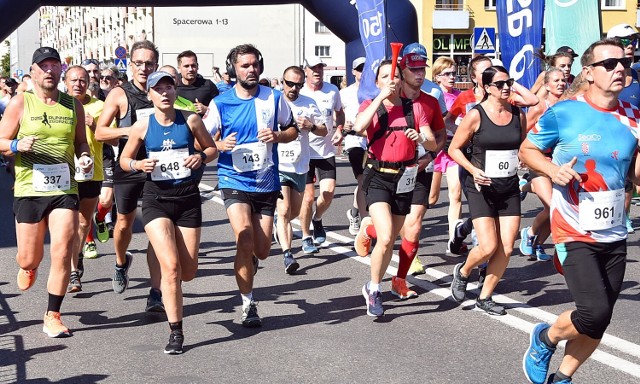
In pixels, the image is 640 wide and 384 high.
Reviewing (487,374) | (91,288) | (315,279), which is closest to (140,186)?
Result: (91,288)

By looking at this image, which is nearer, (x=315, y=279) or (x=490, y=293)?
(x=490, y=293)

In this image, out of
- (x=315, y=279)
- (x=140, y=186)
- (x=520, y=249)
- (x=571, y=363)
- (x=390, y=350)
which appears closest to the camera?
(x=571, y=363)

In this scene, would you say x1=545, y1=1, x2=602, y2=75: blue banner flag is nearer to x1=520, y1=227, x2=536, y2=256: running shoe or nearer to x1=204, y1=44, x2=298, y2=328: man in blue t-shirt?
x1=520, y1=227, x2=536, y2=256: running shoe

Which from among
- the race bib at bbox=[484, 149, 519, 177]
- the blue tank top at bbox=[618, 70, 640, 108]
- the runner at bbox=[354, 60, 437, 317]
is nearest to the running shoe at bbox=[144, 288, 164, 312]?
the runner at bbox=[354, 60, 437, 317]

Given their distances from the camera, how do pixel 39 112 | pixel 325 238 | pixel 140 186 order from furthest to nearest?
pixel 325 238 → pixel 140 186 → pixel 39 112

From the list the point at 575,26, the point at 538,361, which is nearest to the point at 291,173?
the point at 538,361

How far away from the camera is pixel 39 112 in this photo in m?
7.48

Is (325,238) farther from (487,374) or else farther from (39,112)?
(487,374)

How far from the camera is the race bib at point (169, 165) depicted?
7.12m

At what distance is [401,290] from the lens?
28.2 ft

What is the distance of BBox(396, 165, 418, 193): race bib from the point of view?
26.5 ft

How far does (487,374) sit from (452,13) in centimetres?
4911

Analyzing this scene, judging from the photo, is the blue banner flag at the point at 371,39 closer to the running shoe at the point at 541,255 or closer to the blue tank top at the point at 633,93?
the running shoe at the point at 541,255

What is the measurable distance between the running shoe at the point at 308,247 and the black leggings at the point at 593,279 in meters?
5.60
